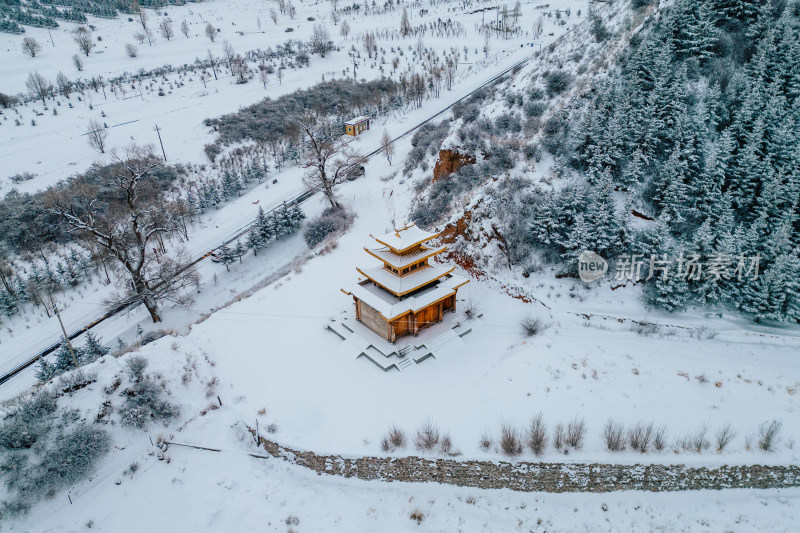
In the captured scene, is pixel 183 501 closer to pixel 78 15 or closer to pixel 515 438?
pixel 515 438

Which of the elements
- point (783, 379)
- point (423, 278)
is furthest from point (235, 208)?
point (783, 379)

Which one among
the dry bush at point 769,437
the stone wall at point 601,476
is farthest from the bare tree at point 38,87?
the dry bush at point 769,437

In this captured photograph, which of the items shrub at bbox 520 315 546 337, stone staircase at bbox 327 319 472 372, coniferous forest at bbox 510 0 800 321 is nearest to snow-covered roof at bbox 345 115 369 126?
coniferous forest at bbox 510 0 800 321

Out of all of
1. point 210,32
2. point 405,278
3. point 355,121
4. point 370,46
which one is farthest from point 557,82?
point 210,32

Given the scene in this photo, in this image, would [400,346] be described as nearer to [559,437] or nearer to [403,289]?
[403,289]

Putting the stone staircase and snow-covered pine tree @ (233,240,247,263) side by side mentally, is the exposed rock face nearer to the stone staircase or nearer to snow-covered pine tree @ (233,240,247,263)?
the stone staircase

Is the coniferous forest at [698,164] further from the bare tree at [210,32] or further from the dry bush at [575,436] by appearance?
the bare tree at [210,32]
